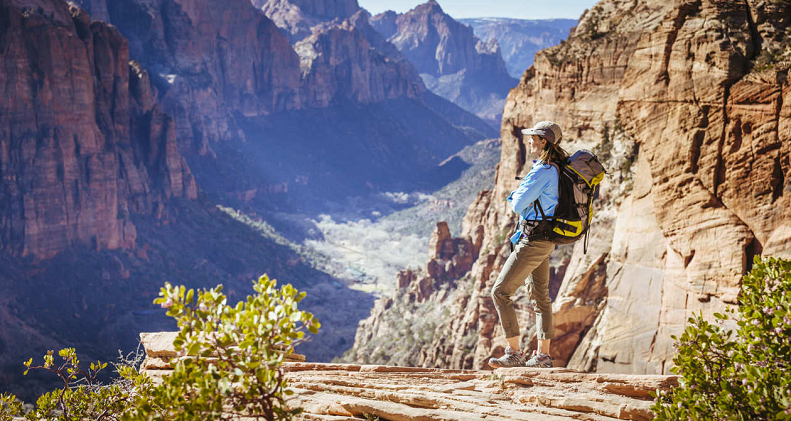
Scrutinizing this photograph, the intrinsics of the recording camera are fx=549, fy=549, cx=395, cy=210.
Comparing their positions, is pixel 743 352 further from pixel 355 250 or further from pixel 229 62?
pixel 229 62

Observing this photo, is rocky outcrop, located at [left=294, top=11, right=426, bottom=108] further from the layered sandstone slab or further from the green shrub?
the layered sandstone slab

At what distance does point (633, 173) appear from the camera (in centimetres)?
1706

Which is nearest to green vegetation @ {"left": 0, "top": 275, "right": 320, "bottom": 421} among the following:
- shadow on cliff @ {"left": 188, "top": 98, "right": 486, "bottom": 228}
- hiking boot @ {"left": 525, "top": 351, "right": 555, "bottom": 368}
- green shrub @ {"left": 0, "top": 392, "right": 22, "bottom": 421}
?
green shrub @ {"left": 0, "top": 392, "right": 22, "bottom": 421}

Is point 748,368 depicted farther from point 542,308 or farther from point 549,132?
point 542,308

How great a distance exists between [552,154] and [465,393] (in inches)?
121

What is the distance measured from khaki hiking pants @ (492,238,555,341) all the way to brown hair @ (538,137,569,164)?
100cm

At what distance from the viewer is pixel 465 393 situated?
677 cm

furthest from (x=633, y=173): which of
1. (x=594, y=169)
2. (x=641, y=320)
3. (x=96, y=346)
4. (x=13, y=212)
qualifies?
(x=13, y=212)

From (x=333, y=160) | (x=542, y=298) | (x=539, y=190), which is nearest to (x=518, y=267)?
(x=542, y=298)

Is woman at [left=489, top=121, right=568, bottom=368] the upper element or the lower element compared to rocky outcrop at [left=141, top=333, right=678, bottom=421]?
upper

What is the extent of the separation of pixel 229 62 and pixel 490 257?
370 ft

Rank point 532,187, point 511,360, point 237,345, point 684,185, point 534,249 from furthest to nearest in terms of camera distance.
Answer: point 684,185, point 511,360, point 534,249, point 532,187, point 237,345

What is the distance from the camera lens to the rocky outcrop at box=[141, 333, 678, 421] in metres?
5.90

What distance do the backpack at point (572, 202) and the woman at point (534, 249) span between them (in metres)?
0.07
